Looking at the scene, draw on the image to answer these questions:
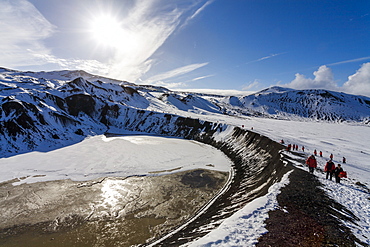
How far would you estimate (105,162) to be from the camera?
4072cm

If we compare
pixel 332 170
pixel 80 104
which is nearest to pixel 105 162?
pixel 332 170

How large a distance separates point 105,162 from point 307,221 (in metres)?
39.8

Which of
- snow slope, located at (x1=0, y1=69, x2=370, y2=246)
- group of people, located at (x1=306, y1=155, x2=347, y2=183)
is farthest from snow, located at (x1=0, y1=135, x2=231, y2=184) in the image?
group of people, located at (x1=306, y1=155, x2=347, y2=183)

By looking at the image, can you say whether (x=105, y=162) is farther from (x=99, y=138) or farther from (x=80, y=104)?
(x=80, y=104)

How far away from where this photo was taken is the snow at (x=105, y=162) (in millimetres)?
34844

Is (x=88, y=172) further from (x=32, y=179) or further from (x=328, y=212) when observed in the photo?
(x=328, y=212)

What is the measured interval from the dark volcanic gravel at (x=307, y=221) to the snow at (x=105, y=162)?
72.4 feet

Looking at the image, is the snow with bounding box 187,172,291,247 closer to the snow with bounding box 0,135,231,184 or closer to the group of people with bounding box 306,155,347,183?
the group of people with bounding box 306,155,347,183

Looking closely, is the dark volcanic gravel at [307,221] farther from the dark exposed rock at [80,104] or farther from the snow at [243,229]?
the dark exposed rock at [80,104]

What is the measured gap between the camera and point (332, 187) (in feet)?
54.2

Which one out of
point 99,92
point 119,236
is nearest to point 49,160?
point 119,236

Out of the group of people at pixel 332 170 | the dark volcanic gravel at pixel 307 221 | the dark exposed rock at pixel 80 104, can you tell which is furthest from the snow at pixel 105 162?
the dark exposed rock at pixel 80 104

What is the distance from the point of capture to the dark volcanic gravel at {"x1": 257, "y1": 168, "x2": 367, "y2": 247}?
9.56 meters

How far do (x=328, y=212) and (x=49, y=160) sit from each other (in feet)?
176
